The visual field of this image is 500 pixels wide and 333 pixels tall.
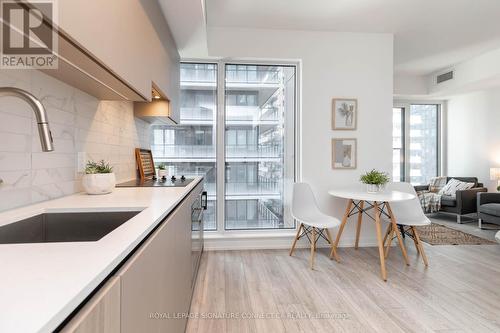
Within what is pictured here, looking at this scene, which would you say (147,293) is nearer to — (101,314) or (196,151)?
(101,314)

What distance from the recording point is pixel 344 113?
3.40 metres

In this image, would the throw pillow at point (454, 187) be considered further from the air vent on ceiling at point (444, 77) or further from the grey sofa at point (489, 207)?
the air vent on ceiling at point (444, 77)

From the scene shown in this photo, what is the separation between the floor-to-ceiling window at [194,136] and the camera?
139 inches

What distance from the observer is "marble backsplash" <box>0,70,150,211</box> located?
112 cm

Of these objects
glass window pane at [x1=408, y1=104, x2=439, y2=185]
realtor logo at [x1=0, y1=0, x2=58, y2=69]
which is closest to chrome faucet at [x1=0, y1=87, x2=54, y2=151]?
realtor logo at [x1=0, y1=0, x2=58, y2=69]

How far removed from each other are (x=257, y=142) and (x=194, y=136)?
2.73ft

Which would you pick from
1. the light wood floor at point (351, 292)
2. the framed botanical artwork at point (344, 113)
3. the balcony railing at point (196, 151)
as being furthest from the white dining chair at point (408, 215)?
the balcony railing at point (196, 151)

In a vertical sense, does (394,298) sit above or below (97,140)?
below

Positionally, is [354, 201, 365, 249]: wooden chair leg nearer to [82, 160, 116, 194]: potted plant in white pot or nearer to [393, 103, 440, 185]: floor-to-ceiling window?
[82, 160, 116, 194]: potted plant in white pot

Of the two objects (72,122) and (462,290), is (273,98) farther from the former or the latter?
(462,290)

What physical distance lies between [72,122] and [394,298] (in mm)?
2593

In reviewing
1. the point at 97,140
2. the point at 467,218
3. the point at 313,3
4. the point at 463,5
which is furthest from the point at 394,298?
the point at 467,218

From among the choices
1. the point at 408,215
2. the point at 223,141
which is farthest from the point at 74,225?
the point at 408,215

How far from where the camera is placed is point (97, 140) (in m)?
1.90
